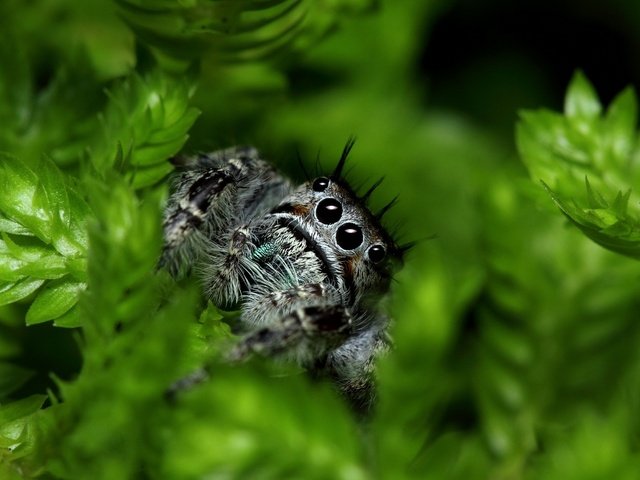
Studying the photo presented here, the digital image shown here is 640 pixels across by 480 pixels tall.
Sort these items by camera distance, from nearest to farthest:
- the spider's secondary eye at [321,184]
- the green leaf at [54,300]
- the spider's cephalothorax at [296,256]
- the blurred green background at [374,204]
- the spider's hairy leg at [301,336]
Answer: the blurred green background at [374,204] → the spider's hairy leg at [301,336] → the green leaf at [54,300] → the spider's cephalothorax at [296,256] → the spider's secondary eye at [321,184]

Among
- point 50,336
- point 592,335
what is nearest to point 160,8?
point 50,336

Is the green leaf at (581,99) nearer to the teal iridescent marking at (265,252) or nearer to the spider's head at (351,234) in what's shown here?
the spider's head at (351,234)

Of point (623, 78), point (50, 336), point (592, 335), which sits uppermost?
point (623, 78)

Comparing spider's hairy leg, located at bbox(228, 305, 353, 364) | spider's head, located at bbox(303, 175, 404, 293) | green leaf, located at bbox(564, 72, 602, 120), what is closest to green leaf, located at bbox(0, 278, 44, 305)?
spider's hairy leg, located at bbox(228, 305, 353, 364)

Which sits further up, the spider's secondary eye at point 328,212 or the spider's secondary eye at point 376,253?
the spider's secondary eye at point 328,212

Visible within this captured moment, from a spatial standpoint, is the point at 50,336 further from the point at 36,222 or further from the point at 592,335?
the point at 592,335

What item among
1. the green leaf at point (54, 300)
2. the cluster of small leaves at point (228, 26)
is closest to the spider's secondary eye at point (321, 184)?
the cluster of small leaves at point (228, 26)
